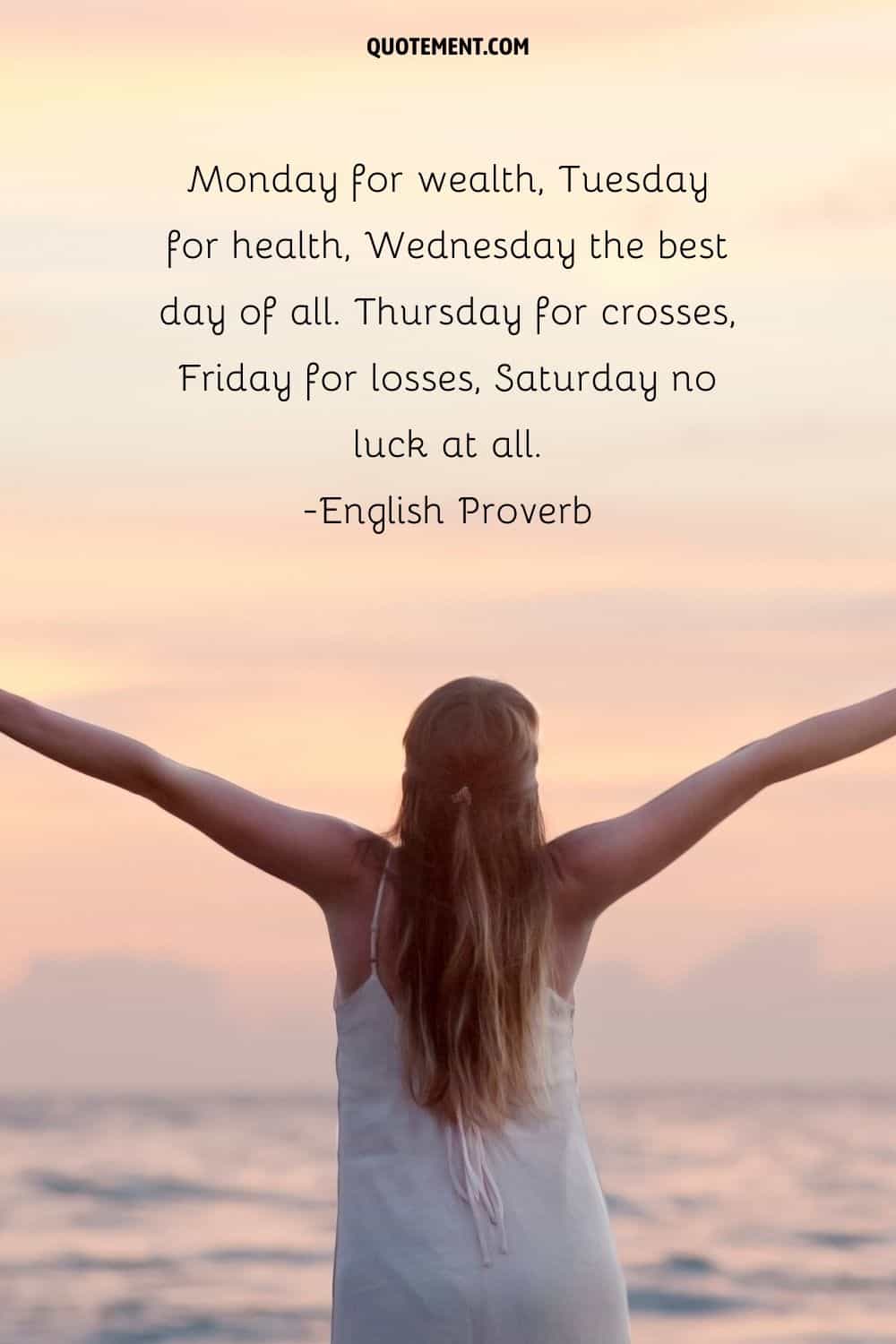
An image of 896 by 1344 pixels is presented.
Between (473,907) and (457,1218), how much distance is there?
0.40 metres

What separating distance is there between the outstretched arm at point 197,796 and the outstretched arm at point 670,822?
32 centimetres

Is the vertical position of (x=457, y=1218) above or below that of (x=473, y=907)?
A: below

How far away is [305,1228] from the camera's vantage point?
1627cm

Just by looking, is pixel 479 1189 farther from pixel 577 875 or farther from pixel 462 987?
pixel 577 875

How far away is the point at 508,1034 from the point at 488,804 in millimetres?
315

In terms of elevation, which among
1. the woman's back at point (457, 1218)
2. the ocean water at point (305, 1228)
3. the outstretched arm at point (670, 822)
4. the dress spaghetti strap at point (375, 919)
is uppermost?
the ocean water at point (305, 1228)

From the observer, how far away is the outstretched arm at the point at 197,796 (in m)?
2.64

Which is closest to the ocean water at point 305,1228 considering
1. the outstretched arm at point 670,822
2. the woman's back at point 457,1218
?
the woman's back at point 457,1218

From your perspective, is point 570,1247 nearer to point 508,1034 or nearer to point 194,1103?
point 508,1034

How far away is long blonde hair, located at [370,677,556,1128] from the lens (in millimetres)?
2676

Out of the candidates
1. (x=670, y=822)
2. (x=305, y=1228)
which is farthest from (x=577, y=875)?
(x=305, y=1228)

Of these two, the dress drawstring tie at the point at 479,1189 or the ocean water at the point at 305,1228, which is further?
the ocean water at the point at 305,1228

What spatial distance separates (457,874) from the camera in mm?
2736

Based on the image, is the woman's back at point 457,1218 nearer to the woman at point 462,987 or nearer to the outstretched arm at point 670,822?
the woman at point 462,987
